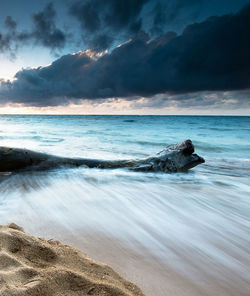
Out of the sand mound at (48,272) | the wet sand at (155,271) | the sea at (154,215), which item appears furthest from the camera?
the sea at (154,215)

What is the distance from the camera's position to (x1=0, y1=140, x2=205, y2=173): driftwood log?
4.74 m

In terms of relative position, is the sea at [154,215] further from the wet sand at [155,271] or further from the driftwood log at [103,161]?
the driftwood log at [103,161]

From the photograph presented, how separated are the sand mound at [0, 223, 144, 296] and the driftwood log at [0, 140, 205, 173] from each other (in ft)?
11.8

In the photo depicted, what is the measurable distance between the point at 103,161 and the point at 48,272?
166 inches

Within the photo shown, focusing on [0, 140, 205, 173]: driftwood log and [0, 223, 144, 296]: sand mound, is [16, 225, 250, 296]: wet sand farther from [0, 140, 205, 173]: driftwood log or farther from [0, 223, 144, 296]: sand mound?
[0, 140, 205, 173]: driftwood log

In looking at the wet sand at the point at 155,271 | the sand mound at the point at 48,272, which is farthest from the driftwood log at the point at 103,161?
the sand mound at the point at 48,272

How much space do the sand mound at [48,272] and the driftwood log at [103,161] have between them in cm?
360

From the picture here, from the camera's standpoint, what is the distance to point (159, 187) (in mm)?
4090

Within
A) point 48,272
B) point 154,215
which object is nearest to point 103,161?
point 154,215

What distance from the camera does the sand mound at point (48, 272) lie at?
1030 mm

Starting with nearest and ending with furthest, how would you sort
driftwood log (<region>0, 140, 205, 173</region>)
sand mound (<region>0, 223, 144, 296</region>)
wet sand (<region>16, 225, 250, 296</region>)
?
1. sand mound (<region>0, 223, 144, 296</region>)
2. wet sand (<region>16, 225, 250, 296</region>)
3. driftwood log (<region>0, 140, 205, 173</region>)

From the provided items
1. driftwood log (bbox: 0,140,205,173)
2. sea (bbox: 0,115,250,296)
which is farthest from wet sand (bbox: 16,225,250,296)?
driftwood log (bbox: 0,140,205,173)

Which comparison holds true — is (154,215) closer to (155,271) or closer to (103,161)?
(155,271)

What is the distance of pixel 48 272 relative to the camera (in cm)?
115
